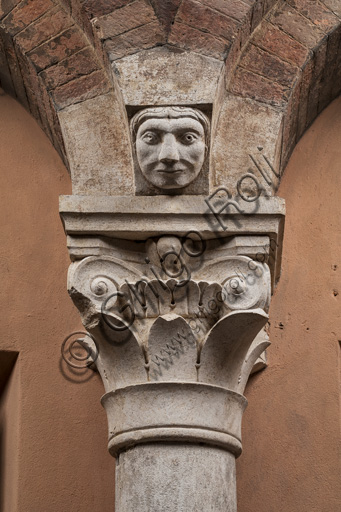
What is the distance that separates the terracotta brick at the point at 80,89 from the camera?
3666mm

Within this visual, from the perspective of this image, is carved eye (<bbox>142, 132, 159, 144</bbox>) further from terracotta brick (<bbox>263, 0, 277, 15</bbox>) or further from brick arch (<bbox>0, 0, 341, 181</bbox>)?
terracotta brick (<bbox>263, 0, 277, 15</bbox>)

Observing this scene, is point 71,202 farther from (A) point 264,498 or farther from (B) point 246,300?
(A) point 264,498

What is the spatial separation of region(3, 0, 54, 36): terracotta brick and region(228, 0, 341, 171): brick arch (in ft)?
2.47

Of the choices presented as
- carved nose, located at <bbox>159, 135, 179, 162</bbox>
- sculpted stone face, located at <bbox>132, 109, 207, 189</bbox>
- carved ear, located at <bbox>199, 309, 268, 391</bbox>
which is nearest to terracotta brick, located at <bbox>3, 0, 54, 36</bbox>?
sculpted stone face, located at <bbox>132, 109, 207, 189</bbox>

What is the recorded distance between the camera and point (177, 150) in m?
3.39

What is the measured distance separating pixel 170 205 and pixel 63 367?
842mm

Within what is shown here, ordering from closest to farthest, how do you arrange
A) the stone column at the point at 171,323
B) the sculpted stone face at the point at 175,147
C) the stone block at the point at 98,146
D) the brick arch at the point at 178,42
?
the stone column at the point at 171,323, the sculpted stone face at the point at 175,147, the stone block at the point at 98,146, the brick arch at the point at 178,42

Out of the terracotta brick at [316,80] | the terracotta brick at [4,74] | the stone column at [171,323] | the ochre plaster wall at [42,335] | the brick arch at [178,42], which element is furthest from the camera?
the terracotta brick at [4,74]

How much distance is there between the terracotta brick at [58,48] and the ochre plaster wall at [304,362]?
1.02 meters

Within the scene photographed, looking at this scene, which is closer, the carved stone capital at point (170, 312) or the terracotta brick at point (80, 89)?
the carved stone capital at point (170, 312)

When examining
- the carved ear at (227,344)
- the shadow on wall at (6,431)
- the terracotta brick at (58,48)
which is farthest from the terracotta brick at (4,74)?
the carved ear at (227,344)

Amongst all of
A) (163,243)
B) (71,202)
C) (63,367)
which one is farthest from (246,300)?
(63,367)

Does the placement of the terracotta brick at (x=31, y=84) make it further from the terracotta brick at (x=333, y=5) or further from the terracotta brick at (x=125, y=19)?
the terracotta brick at (x=333, y=5)

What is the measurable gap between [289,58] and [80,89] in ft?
2.48
